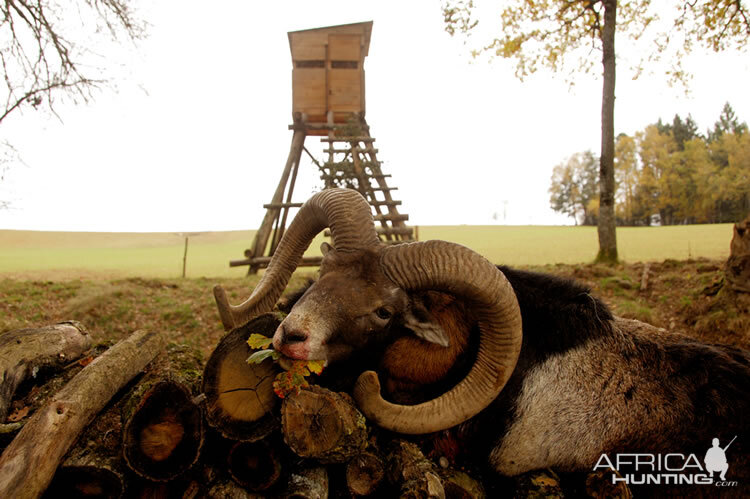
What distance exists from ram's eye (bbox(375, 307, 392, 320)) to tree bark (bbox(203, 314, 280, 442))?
88cm

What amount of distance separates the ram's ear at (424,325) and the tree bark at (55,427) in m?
2.30

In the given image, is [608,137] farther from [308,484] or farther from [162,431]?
[162,431]

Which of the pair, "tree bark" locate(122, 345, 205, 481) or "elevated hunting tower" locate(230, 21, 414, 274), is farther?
"elevated hunting tower" locate(230, 21, 414, 274)

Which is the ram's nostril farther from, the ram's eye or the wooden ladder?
the wooden ladder

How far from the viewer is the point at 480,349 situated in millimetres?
3309

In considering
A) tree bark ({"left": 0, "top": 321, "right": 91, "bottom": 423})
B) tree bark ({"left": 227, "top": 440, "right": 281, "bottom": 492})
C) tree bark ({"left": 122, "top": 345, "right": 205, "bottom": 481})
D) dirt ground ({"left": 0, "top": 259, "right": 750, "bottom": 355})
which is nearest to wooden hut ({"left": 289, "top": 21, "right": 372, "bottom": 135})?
dirt ground ({"left": 0, "top": 259, "right": 750, "bottom": 355})

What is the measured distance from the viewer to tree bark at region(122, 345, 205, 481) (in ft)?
8.33

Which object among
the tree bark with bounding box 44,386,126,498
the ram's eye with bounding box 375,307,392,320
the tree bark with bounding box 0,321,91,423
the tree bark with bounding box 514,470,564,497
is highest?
the ram's eye with bounding box 375,307,392,320

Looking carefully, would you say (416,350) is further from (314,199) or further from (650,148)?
(650,148)

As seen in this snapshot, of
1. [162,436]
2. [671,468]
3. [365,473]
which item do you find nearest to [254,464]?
[162,436]

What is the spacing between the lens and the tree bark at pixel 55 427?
7.71 ft

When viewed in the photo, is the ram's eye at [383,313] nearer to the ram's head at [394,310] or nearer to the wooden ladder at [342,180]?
the ram's head at [394,310]

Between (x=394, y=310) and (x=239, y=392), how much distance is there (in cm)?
130

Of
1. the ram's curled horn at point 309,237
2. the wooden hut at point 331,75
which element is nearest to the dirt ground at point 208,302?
the ram's curled horn at point 309,237
